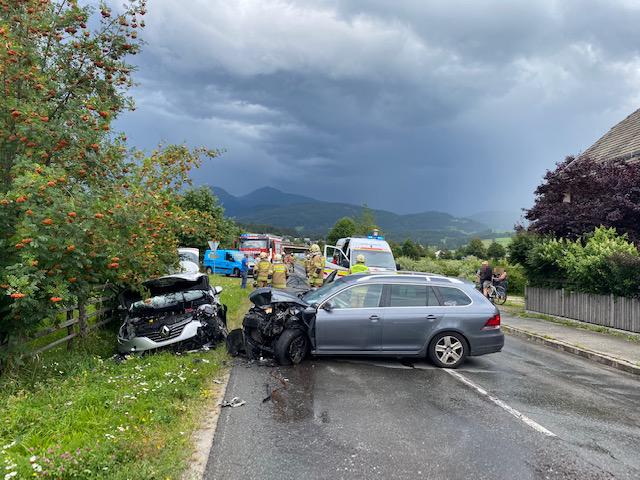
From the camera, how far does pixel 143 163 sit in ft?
31.3

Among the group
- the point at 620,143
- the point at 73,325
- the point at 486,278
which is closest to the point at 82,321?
Answer: the point at 73,325

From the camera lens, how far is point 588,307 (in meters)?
14.1

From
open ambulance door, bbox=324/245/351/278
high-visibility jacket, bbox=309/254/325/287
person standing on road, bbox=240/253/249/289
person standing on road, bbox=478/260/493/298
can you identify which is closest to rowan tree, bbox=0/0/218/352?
high-visibility jacket, bbox=309/254/325/287

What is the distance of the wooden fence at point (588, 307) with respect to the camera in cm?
1252

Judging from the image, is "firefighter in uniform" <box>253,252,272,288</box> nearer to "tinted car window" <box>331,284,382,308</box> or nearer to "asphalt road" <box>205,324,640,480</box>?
"asphalt road" <box>205,324,640,480</box>

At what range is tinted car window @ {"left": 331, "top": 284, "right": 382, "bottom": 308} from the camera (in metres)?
8.30

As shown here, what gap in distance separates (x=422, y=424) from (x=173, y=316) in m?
5.25

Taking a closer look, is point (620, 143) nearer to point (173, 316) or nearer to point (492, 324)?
point (492, 324)

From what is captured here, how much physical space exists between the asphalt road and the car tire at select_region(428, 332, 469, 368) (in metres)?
0.25

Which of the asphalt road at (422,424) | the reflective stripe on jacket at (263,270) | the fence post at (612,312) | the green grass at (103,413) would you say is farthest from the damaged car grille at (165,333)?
the fence post at (612,312)

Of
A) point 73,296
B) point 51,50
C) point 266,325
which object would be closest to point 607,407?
point 266,325

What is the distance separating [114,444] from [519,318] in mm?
14547

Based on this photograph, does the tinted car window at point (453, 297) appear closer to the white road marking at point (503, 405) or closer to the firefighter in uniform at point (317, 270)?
the white road marking at point (503, 405)

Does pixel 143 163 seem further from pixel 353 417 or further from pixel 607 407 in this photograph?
pixel 607 407
